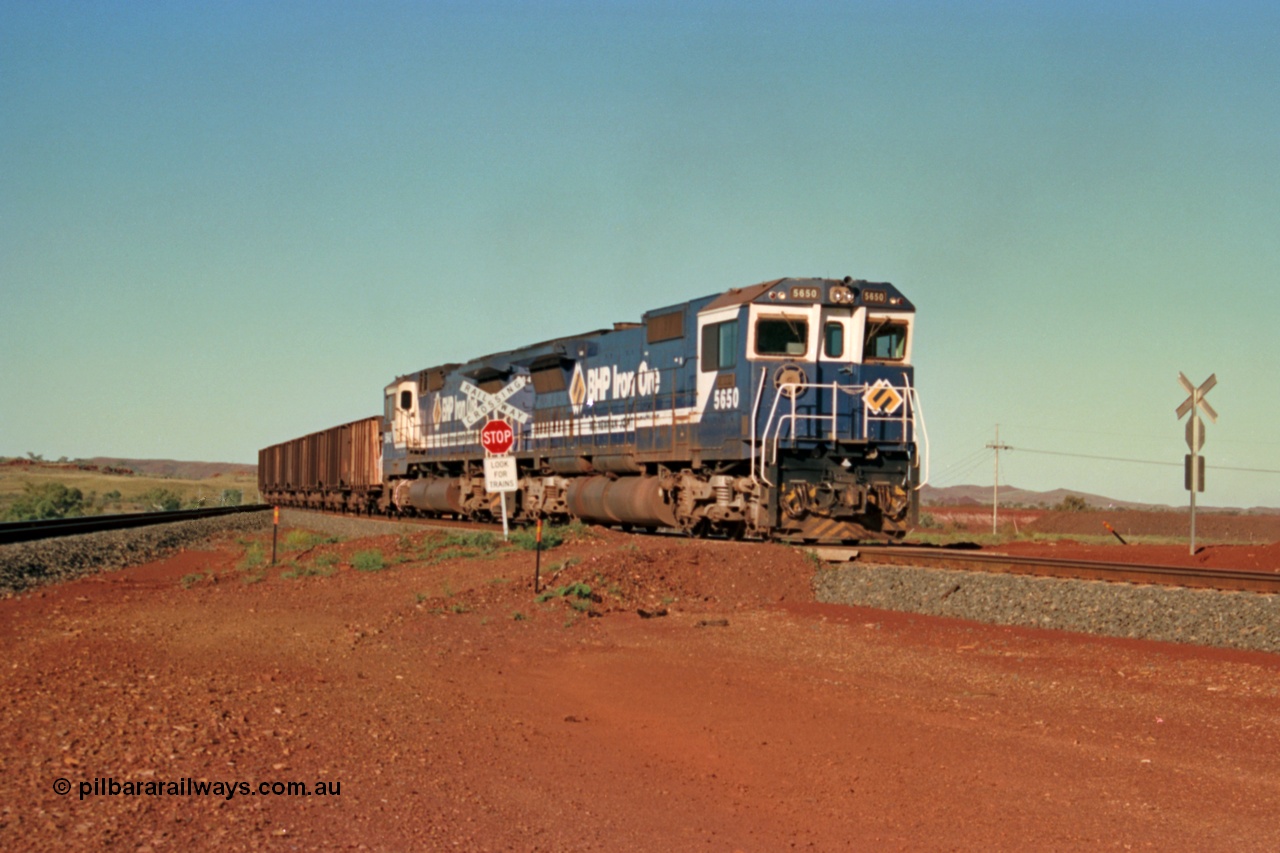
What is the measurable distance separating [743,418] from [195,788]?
12.8 m

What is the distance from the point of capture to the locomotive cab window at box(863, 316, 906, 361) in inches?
733

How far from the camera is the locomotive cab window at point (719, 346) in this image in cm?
1875

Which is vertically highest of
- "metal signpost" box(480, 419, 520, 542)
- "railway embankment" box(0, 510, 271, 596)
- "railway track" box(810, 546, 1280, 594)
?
"metal signpost" box(480, 419, 520, 542)

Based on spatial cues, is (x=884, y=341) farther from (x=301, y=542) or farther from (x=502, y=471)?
(x=301, y=542)

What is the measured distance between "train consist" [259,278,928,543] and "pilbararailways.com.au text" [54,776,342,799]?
1171 centimetres

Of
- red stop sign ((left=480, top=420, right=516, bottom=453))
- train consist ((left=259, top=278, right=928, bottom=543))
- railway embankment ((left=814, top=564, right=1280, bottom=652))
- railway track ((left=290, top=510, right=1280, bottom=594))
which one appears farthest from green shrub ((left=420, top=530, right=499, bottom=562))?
railway embankment ((left=814, top=564, right=1280, bottom=652))

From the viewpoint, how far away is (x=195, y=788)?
6188 millimetres

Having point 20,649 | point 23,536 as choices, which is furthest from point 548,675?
point 23,536

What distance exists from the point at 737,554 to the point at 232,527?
2946 centimetres

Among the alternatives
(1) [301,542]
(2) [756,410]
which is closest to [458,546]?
(2) [756,410]

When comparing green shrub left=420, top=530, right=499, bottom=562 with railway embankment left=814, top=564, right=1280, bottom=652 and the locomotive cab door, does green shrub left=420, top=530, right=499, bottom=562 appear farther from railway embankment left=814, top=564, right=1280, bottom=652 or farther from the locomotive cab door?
the locomotive cab door

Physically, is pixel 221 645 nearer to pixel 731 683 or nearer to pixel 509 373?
pixel 731 683

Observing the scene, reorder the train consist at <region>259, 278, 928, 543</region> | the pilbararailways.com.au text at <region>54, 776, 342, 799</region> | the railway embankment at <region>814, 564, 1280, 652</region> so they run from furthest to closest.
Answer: the train consist at <region>259, 278, 928, 543</region> → the railway embankment at <region>814, 564, 1280, 652</region> → the pilbararailways.com.au text at <region>54, 776, 342, 799</region>

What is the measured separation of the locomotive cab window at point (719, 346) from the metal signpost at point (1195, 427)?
720 centimetres
